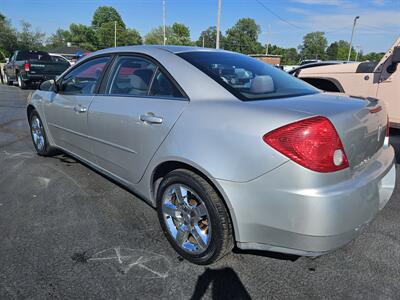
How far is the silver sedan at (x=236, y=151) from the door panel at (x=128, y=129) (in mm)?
11

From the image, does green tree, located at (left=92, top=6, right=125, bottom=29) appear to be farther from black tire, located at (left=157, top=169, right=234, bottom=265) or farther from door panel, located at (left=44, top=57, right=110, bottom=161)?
black tire, located at (left=157, top=169, right=234, bottom=265)

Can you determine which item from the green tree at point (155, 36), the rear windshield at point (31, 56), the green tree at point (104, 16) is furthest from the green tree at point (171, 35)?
the rear windshield at point (31, 56)

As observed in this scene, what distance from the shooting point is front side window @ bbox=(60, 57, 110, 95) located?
348 cm

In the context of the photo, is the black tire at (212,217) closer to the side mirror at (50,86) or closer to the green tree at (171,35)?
the side mirror at (50,86)

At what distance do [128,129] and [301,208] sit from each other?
5.10 ft

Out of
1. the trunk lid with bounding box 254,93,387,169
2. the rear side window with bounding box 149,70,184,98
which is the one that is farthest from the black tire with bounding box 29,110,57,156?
the trunk lid with bounding box 254,93,387,169

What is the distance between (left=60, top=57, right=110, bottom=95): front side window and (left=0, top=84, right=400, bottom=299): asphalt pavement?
3.92 ft

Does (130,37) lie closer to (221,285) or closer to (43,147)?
(43,147)

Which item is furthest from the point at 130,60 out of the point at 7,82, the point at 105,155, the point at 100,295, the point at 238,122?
the point at 7,82

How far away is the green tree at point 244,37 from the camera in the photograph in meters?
109

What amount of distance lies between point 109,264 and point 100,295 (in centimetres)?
34

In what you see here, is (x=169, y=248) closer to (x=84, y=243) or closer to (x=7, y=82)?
(x=84, y=243)

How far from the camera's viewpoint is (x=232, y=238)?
2.27 metres

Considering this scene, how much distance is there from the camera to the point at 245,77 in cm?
276
